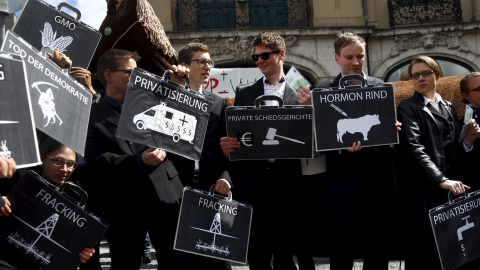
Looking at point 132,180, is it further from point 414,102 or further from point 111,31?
point 414,102

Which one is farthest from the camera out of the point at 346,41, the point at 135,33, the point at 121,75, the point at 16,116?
the point at 135,33

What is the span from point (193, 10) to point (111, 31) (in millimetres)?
14384

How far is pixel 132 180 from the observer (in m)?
3.76

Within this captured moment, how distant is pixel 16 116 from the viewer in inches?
111

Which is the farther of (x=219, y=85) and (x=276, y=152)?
(x=219, y=85)

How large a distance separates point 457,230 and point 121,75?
8.23 feet

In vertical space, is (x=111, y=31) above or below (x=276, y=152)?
above

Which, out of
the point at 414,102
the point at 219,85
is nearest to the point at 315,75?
the point at 219,85

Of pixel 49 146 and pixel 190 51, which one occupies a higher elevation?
pixel 190 51

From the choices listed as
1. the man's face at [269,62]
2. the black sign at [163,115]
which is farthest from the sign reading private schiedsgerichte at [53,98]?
the man's face at [269,62]

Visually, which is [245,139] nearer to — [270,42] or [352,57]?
[270,42]

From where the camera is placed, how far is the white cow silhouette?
3.81 metres

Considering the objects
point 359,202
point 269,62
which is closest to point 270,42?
point 269,62

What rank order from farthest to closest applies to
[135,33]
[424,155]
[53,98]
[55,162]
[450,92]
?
[450,92] < [135,33] < [424,155] < [55,162] < [53,98]
